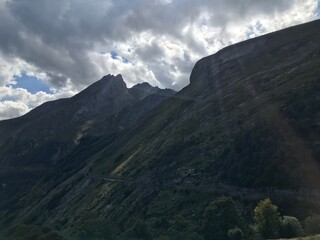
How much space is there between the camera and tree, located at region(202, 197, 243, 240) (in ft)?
234

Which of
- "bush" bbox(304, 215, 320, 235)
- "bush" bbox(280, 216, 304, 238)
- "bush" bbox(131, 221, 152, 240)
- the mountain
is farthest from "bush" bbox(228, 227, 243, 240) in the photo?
"bush" bbox(131, 221, 152, 240)

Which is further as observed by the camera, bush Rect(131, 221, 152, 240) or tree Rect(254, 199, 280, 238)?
bush Rect(131, 221, 152, 240)

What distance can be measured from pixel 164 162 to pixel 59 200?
69.2 metres

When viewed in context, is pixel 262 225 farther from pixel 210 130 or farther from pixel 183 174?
pixel 210 130

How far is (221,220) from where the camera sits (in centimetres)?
7288

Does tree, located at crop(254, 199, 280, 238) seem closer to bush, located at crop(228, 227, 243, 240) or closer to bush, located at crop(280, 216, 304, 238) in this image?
bush, located at crop(280, 216, 304, 238)

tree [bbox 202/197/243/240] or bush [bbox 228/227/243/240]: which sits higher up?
tree [bbox 202/197/243/240]

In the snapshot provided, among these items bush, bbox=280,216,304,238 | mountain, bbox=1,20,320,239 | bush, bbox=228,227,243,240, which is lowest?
bush, bbox=280,216,304,238

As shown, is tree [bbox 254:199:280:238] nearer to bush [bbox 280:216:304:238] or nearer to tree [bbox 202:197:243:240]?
bush [bbox 280:216:304:238]

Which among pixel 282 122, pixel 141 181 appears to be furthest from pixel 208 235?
pixel 141 181

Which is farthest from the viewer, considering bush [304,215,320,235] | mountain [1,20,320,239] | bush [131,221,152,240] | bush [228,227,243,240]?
mountain [1,20,320,239]

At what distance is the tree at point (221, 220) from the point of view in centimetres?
7133

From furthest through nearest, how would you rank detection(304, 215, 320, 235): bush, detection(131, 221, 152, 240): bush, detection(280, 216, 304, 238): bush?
detection(131, 221, 152, 240): bush < detection(280, 216, 304, 238): bush < detection(304, 215, 320, 235): bush

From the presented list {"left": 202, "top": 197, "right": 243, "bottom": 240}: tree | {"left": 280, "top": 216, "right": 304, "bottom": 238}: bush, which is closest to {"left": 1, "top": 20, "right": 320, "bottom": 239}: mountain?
{"left": 202, "top": 197, "right": 243, "bottom": 240}: tree
